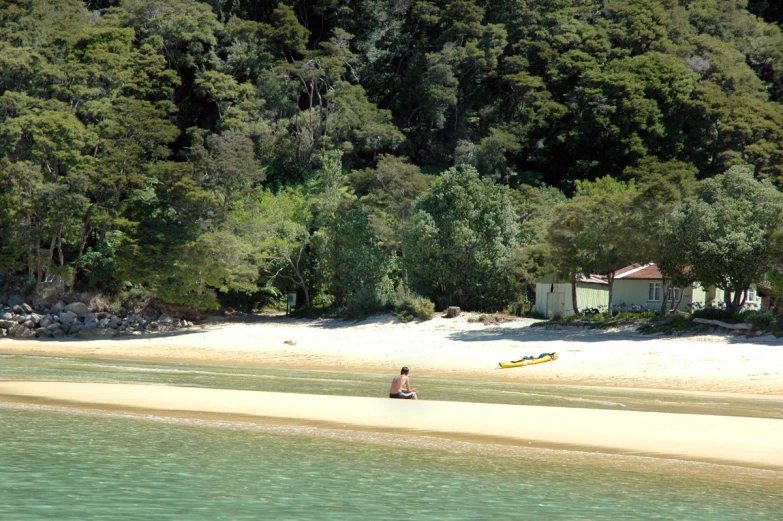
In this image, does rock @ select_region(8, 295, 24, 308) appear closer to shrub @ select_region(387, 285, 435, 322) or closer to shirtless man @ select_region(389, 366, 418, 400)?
shrub @ select_region(387, 285, 435, 322)

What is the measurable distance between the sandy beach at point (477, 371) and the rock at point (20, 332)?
1.72m

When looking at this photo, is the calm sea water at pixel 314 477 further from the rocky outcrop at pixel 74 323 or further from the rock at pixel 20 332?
the rock at pixel 20 332

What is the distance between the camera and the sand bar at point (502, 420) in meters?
15.7

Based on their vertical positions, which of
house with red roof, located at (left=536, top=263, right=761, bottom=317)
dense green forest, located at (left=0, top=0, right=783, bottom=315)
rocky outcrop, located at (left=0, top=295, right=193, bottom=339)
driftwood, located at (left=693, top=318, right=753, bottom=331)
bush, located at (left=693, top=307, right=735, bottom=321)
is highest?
dense green forest, located at (left=0, top=0, right=783, bottom=315)

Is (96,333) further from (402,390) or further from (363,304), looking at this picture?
(402,390)

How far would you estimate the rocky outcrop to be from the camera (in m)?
43.2

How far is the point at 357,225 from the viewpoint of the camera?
146 feet

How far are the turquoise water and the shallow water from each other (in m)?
6.21

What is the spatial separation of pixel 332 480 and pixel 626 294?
114 ft

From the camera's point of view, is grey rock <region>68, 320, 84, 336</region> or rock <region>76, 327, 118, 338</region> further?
grey rock <region>68, 320, 84, 336</region>

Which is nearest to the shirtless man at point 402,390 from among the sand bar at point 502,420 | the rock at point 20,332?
the sand bar at point 502,420

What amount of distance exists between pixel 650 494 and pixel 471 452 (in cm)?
345

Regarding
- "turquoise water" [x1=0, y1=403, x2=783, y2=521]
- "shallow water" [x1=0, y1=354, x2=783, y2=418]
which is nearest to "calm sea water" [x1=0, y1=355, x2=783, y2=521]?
"turquoise water" [x1=0, y1=403, x2=783, y2=521]

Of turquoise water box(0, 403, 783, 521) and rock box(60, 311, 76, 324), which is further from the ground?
rock box(60, 311, 76, 324)
